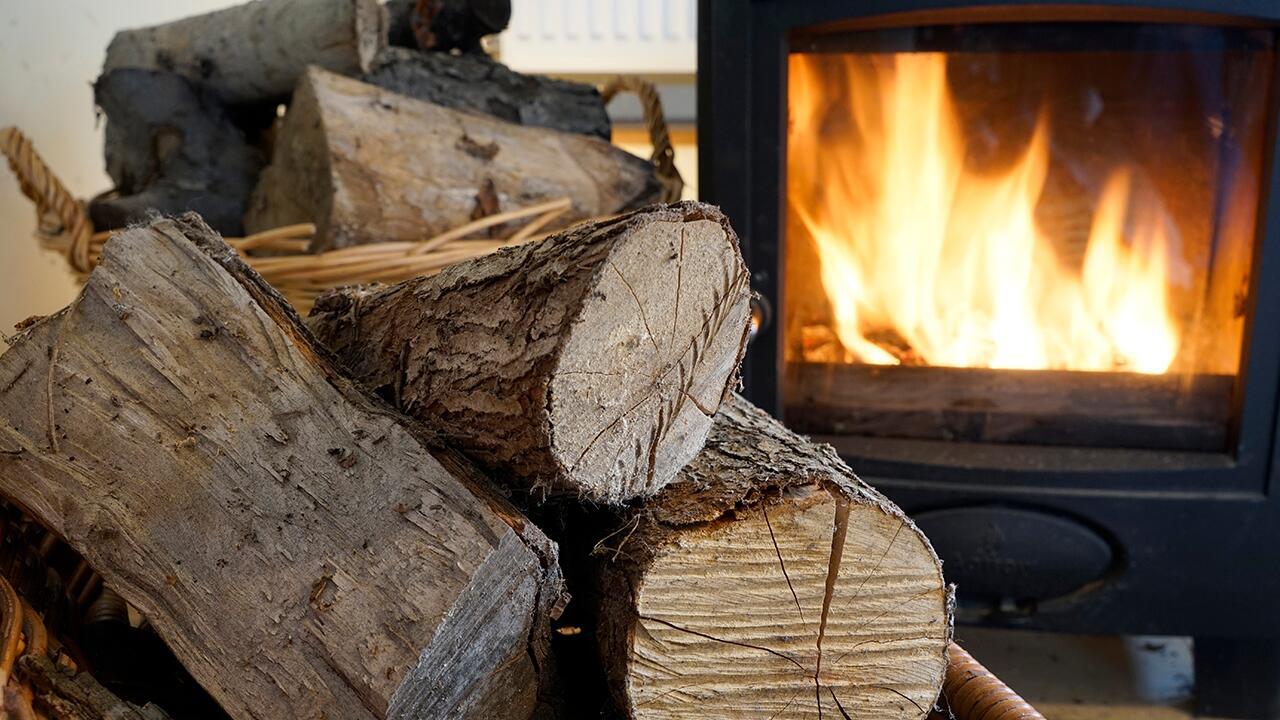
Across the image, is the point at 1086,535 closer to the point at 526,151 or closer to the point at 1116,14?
the point at 1116,14

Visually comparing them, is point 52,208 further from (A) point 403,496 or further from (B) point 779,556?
(B) point 779,556

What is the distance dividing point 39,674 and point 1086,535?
1.09 metres

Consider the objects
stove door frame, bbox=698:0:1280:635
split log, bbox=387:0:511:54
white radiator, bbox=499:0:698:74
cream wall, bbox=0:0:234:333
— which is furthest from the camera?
white radiator, bbox=499:0:698:74

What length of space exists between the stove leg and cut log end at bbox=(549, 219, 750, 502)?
977 millimetres

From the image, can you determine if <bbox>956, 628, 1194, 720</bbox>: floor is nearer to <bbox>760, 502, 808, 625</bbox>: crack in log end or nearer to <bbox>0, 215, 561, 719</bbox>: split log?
<bbox>760, 502, 808, 625</bbox>: crack in log end

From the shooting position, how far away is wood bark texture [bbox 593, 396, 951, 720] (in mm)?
629

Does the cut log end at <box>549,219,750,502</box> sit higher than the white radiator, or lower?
lower

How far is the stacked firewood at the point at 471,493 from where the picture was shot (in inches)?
22.9

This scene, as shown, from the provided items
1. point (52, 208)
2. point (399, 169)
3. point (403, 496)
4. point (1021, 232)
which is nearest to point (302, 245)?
point (399, 169)

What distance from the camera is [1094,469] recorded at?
1.26 meters

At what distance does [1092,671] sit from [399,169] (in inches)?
43.2

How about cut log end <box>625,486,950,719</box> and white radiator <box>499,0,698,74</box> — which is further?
white radiator <box>499,0,698,74</box>

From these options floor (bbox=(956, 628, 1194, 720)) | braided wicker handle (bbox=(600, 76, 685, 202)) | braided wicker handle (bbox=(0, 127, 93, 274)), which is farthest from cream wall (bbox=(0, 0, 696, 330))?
floor (bbox=(956, 628, 1194, 720))

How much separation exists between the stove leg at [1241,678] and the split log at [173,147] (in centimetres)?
133
